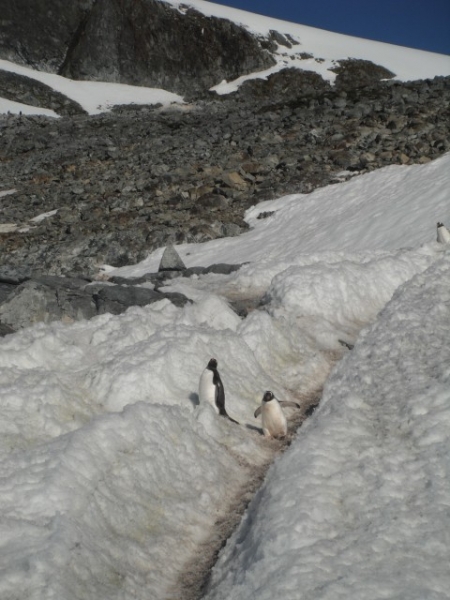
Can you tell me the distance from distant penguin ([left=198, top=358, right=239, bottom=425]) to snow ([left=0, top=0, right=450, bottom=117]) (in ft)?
171

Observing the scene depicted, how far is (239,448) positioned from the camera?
1022 cm

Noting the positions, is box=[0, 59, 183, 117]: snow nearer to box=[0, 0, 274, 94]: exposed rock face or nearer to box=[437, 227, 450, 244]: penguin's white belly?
box=[0, 0, 274, 94]: exposed rock face

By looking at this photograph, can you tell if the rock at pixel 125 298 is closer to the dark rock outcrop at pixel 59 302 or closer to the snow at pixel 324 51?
the dark rock outcrop at pixel 59 302

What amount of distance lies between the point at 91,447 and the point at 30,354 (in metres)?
3.32

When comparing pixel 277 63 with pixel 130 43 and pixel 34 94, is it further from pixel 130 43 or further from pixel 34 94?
pixel 34 94

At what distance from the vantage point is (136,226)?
27953mm

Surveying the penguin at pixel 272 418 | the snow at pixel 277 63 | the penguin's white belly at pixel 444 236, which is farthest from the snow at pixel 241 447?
the snow at pixel 277 63

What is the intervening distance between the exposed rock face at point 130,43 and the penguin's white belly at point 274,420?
63962 mm

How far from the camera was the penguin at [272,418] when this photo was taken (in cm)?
1046

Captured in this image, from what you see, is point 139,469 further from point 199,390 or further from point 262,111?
point 262,111

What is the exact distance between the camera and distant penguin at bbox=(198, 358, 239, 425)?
10766mm

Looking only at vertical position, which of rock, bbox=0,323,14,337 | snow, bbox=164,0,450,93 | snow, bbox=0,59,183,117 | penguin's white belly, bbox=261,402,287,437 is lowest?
rock, bbox=0,323,14,337

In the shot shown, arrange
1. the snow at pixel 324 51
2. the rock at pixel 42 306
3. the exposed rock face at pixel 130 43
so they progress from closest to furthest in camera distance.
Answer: the rock at pixel 42 306 → the exposed rock face at pixel 130 43 → the snow at pixel 324 51

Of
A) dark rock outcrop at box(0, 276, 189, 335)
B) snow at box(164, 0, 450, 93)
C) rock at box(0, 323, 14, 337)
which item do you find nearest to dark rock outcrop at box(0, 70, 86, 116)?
snow at box(164, 0, 450, 93)
